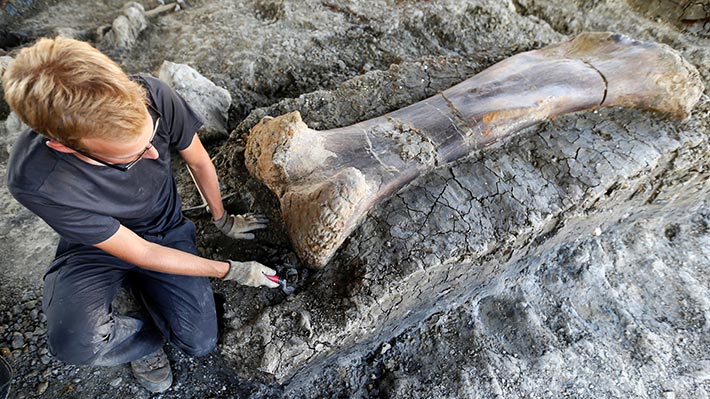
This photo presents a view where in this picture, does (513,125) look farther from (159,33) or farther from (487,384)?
(159,33)

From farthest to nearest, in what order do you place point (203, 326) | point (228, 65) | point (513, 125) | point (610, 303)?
point (228, 65)
point (610, 303)
point (513, 125)
point (203, 326)

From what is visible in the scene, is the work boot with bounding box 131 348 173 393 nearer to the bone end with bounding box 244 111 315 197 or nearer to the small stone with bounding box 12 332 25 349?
the small stone with bounding box 12 332 25 349

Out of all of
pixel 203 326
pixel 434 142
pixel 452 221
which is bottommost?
pixel 203 326

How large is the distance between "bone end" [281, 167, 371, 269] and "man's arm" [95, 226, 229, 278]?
293 mm

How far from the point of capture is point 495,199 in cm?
190

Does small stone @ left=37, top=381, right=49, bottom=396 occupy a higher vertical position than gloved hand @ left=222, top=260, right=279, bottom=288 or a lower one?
lower

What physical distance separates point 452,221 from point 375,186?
0.32 metres

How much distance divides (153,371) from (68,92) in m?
1.13

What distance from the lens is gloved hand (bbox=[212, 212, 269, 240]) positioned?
1920mm

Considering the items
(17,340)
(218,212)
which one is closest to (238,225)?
(218,212)

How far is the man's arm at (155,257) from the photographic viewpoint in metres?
1.50

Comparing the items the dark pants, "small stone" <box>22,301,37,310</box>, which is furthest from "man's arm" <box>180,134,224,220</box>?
"small stone" <box>22,301,37,310</box>

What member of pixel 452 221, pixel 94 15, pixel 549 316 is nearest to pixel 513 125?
pixel 452 221

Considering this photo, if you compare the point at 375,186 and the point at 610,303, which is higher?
the point at 375,186
